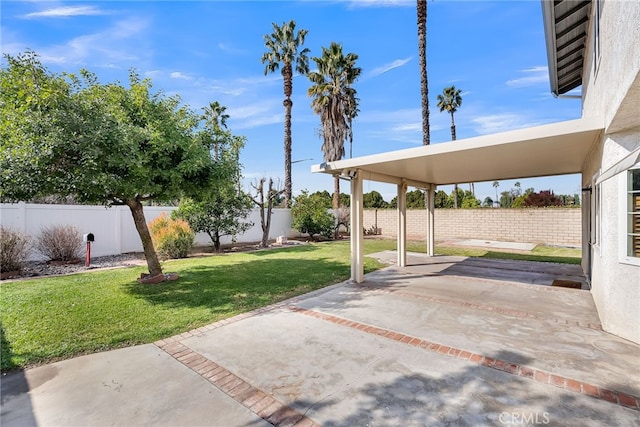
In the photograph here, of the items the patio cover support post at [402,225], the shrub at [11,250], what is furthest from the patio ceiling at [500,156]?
the shrub at [11,250]

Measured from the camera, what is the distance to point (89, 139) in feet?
19.2

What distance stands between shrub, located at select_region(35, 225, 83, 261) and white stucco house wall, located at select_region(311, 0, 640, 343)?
33.3ft

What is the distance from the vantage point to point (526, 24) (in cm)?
856

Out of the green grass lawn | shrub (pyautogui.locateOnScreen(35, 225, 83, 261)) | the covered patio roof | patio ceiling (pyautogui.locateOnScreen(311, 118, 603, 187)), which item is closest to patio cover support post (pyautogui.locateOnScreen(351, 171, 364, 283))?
the covered patio roof

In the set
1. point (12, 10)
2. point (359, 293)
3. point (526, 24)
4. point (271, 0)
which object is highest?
point (271, 0)

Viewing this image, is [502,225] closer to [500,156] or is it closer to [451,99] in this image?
[500,156]

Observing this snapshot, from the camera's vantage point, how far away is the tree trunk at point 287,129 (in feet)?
70.8

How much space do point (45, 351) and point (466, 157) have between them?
8423mm

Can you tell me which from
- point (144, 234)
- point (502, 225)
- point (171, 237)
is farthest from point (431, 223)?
point (171, 237)

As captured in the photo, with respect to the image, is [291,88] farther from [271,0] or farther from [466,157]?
[466,157]

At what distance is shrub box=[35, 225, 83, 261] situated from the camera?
35.5ft

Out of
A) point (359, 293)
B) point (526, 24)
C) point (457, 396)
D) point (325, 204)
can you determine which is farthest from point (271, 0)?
point (325, 204)

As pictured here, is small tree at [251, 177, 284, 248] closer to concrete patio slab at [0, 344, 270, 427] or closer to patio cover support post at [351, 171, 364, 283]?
patio cover support post at [351, 171, 364, 283]

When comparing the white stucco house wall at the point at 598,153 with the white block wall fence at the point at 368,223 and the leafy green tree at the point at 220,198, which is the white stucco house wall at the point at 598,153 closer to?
the leafy green tree at the point at 220,198
